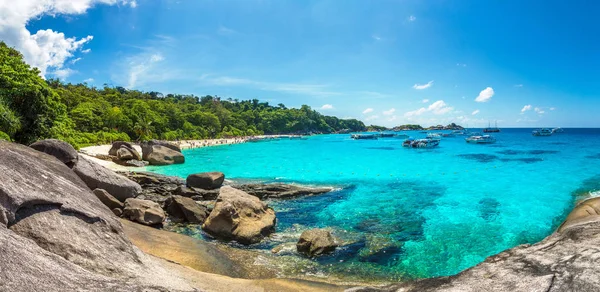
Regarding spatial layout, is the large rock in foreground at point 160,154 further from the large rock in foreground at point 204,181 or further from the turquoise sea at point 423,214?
the large rock in foreground at point 204,181

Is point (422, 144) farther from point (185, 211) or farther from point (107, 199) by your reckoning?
point (107, 199)

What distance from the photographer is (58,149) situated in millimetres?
14758

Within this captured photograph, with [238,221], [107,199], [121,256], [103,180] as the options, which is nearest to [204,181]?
[103,180]

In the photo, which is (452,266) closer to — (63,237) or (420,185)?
(63,237)

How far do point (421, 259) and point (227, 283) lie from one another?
911 centimetres

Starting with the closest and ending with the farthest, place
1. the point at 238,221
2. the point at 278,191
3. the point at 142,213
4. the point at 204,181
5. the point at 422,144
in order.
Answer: the point at 142,213
the point at 238,221
the point at 204,181
the point at 278,191
the point at 422,144

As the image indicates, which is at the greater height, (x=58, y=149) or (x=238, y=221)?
(x=58, y=149)

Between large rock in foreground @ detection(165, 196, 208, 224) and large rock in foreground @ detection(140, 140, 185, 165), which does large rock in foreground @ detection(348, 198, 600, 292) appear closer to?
large rock in foreground @ detection(165, 196, 208, 224)

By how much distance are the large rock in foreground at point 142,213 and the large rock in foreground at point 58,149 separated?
11.2 ft

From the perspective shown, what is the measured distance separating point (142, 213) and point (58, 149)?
190 inches

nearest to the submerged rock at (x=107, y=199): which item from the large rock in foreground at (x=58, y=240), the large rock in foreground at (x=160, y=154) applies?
the large rock in foreground at (x=58, y=240)

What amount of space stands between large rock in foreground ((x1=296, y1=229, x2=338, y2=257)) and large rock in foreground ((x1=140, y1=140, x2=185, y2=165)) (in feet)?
130

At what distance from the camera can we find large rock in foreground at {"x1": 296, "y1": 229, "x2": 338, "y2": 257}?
1436 centimetres

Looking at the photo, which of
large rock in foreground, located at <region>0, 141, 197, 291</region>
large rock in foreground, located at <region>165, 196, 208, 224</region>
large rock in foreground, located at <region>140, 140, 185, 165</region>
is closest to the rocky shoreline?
large rock in foreground, located at <region>0, 141, 197, 291</region>
